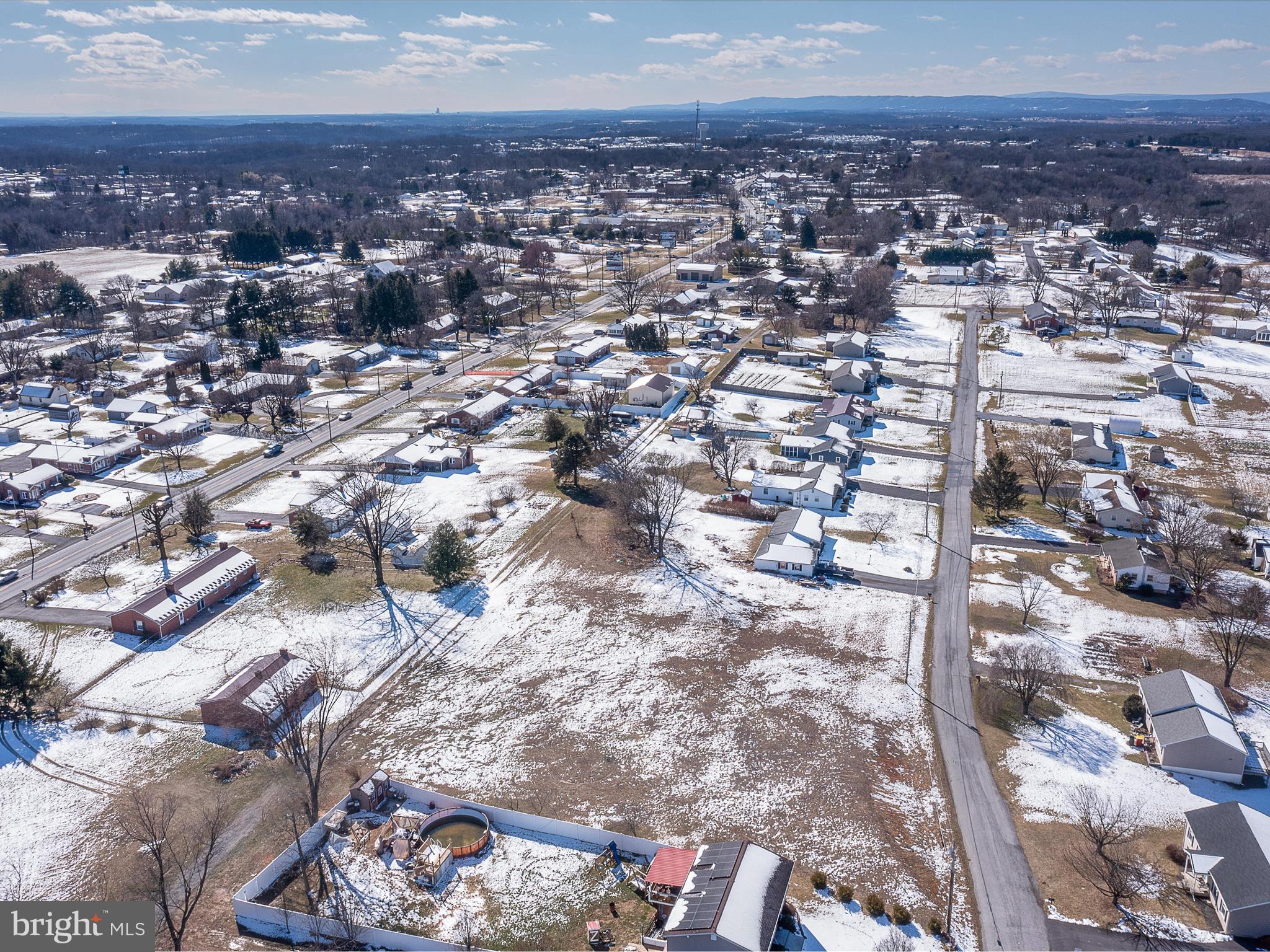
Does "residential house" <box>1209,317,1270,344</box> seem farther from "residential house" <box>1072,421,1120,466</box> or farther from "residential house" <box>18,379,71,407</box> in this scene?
"residential house" <box>18,379,71,407</box>

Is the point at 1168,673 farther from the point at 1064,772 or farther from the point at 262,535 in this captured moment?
the point at 262,535

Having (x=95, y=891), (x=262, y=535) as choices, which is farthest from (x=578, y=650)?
(x=262, y=535)

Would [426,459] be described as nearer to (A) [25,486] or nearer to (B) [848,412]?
(A) [25,486]

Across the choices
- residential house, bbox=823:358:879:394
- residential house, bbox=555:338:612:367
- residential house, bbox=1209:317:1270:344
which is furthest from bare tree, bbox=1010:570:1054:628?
residential house, bbox=1209:317:1270:344

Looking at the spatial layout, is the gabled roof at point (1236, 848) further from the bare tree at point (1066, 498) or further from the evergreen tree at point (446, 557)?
the evergreen tree at point (446, 557)

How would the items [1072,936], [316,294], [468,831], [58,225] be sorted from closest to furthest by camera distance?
1. [1072,936]
2. [468,831]
3. [316,294]
4. [58,225]

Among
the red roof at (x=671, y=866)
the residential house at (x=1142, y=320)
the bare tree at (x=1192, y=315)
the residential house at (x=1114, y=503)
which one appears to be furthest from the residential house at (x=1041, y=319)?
the red roof at (x=671, y=866)

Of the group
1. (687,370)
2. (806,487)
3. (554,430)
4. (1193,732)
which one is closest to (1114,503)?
(806,487)
